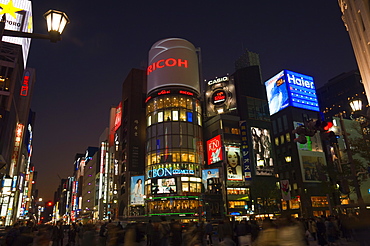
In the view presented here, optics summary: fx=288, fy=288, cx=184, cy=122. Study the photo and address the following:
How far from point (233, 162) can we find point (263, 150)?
403 inches

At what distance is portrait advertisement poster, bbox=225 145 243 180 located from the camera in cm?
7244

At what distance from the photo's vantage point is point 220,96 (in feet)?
269

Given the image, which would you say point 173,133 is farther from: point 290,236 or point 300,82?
point 290,236

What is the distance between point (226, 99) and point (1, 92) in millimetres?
53689

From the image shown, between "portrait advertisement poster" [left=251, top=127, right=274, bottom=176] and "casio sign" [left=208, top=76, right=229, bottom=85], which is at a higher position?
"casio sign" [left=208, top=76, right=229, bottom=85]

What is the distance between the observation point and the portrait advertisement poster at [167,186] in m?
63.7

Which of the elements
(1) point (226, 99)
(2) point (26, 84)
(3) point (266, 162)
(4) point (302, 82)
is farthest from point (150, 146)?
(4) point (302, 82)

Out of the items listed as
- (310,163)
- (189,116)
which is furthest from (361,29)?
(310,163)

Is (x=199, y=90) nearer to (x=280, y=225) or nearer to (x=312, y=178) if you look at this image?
(x=312, y=178)

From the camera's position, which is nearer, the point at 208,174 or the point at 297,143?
the point at 208,174

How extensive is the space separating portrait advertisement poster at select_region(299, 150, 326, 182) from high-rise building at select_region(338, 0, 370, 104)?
49897 mm

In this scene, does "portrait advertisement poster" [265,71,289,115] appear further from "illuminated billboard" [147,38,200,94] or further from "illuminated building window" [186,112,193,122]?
"illuminated building window" [186,112,193,122]

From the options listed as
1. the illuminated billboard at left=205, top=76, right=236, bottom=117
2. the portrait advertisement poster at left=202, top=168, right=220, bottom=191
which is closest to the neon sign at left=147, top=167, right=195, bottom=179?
the portrait advertisement poster at left=202, top=168, right=220, bottom=191

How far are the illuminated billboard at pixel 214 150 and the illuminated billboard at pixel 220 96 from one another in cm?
942
